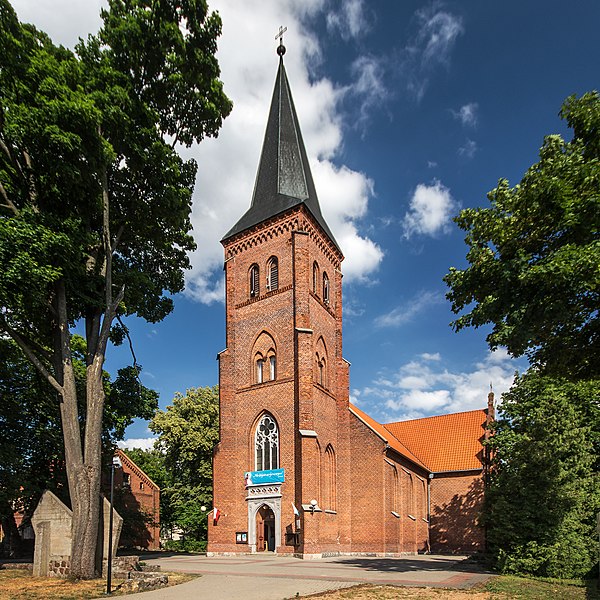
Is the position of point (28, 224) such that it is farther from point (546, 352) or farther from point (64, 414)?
point (546, 352)

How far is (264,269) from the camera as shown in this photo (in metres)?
29.8

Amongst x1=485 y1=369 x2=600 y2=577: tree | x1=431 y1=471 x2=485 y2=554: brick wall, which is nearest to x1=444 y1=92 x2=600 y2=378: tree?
x1=485 y1=369 x2=600 y2=577: tree

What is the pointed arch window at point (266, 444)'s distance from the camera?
2683 centimetres

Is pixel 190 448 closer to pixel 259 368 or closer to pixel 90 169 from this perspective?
pixel 259 368

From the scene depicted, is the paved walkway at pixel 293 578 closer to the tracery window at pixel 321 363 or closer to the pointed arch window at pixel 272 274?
the tracery window at pixel 321 363

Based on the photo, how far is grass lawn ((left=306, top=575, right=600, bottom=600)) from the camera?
11.9 metres

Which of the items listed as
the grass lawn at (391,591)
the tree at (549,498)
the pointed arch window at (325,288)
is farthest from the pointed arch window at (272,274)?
the grass lawn at (391,591)

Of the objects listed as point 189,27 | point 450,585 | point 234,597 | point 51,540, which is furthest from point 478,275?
point 51,540

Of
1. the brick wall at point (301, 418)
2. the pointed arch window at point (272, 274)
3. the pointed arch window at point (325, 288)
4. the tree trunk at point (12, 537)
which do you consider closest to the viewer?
the brick wall at point (301, 418)

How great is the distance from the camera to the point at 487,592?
501 inches

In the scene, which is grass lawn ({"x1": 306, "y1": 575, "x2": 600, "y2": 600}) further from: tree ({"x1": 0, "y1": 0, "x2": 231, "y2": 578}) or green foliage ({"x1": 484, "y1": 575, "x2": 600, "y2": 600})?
tree ({"x1": 0, "y1": 0, "x2": 231, "y2": 578})

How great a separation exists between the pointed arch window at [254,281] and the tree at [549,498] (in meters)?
15.4

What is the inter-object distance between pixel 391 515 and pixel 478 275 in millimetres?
18532

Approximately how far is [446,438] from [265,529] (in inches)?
647
